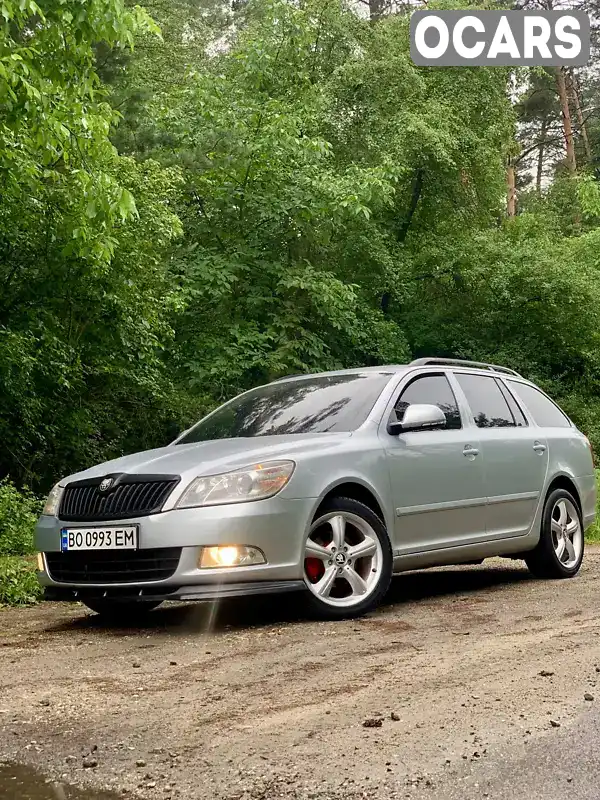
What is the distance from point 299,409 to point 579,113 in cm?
3721

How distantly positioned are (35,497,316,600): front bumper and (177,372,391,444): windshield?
3.55ft

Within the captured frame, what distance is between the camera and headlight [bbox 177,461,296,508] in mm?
5957

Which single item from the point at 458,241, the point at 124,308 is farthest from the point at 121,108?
the point at 124,308

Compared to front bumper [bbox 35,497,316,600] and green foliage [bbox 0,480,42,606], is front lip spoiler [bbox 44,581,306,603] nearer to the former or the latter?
front bumper [bbox 35,497,316,600]

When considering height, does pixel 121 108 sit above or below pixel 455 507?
above

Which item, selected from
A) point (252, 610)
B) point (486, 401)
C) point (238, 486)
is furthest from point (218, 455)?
point (486, 401)

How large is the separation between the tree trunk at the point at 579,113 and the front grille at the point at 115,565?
38122 mm

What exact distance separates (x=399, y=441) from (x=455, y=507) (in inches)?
28.6

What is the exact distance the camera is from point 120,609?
7.01 metres

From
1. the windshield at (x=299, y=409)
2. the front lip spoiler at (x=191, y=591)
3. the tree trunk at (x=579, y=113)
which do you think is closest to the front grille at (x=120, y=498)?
the front lip spoiler at (x=191, y=591)

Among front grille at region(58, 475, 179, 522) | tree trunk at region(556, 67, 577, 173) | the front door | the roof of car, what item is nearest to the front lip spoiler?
front grille at region(58, 475, 179, 522)

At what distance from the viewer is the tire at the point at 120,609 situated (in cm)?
685

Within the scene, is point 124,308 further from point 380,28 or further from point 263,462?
point 380,28

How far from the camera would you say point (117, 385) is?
16266mm
